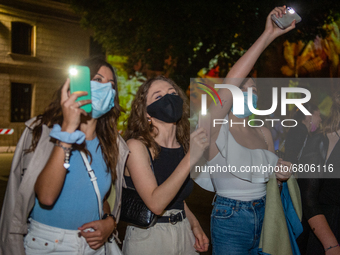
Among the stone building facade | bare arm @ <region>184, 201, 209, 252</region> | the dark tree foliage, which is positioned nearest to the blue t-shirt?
bare arm @ <region>184, 201, 209, 252</region>

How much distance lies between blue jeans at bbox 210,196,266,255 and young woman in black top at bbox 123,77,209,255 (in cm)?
12

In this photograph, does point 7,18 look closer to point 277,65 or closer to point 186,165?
point 277,65

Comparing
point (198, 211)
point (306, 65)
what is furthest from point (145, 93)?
point (306, 65)

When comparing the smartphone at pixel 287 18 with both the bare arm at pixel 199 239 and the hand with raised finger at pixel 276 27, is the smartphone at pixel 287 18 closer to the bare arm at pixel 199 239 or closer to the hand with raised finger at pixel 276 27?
the hand with raised finger at pixel 276 27

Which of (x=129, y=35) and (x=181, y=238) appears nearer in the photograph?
(x=181, y=238)

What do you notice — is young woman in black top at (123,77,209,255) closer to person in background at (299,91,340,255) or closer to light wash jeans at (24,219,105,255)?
light wash jeans at (24,219,105,255)

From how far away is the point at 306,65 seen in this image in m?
27.0

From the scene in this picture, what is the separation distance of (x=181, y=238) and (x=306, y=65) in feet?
91.1

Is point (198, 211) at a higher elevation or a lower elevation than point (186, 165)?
lower

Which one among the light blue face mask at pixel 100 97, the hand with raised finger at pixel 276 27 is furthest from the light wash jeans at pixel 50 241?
the hand with raised finger at pixel 276 27

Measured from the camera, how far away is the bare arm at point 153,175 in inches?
75.0

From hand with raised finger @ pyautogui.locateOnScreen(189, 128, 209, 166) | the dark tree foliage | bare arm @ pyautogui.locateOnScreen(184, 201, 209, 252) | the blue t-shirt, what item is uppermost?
the dark tree foliage

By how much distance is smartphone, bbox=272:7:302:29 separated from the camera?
2.13m

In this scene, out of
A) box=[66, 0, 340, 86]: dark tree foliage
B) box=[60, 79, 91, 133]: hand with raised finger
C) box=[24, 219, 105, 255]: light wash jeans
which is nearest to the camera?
box=[60, 79, 91, 133]: hand with raised finger
